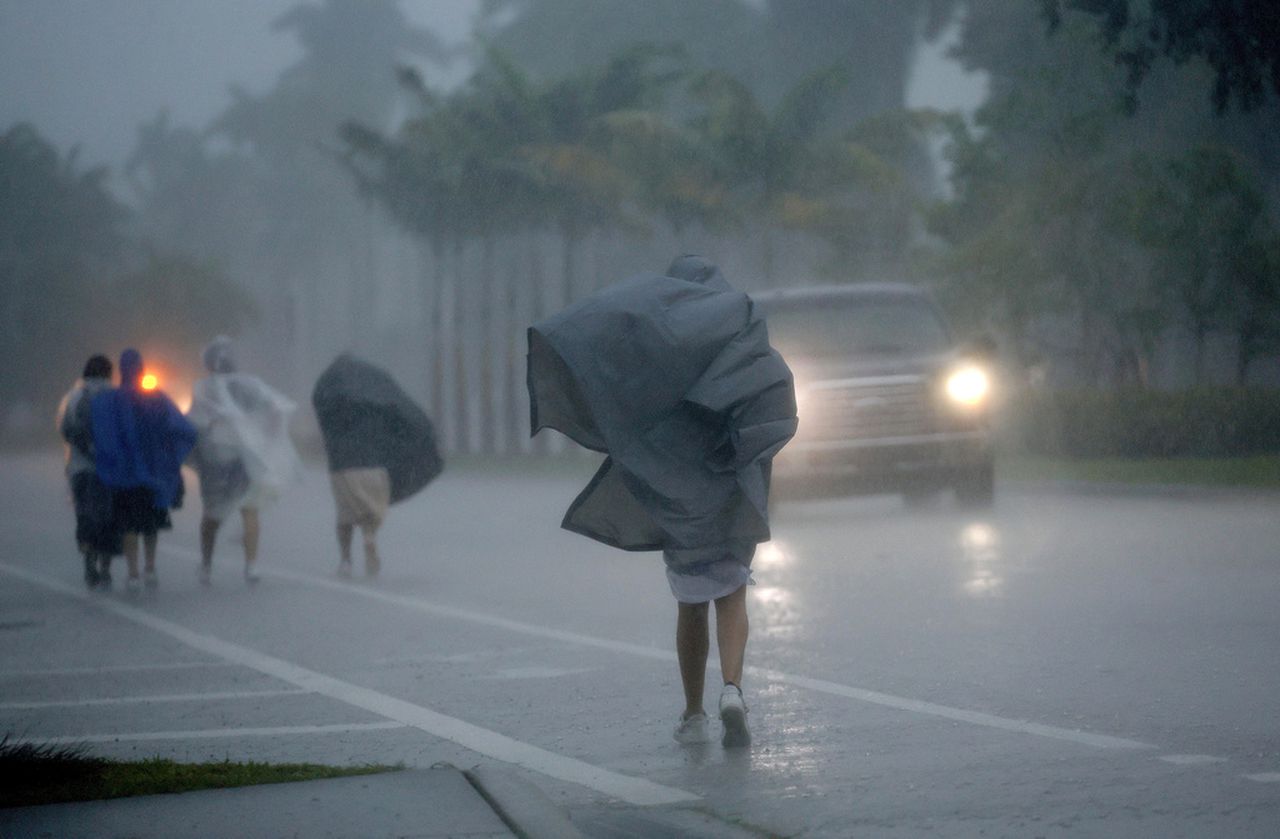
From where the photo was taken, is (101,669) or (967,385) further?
(967,385)

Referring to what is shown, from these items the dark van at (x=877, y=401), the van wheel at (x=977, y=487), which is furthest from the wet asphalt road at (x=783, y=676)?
the van wheel at (x=977, y=487)

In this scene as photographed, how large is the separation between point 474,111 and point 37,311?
41536 mm

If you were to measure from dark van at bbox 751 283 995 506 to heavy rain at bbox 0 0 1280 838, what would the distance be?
45mm

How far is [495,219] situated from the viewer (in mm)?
46250

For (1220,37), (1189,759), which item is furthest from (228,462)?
(1220,37)

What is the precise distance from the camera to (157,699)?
8805 millimetres

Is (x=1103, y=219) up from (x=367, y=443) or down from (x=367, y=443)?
up

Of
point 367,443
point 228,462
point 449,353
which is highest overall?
point 449,353

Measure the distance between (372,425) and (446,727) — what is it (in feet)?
25.1

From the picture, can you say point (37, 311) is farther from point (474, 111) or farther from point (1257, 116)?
point (1257, 116)

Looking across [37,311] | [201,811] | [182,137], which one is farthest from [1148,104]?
[182,137]

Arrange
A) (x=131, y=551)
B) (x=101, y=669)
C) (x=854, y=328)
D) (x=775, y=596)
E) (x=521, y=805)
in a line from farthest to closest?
1. (x=854, y=328)
2. (x=131, y=551)
3. (x=775, y=596)
4. (x=101, y=669)
5. (x=521, y=805)

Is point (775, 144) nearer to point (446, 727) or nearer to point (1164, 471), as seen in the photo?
point (1164, 471)

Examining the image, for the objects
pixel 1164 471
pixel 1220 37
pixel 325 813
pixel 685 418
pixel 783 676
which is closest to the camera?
pixel 325 813
